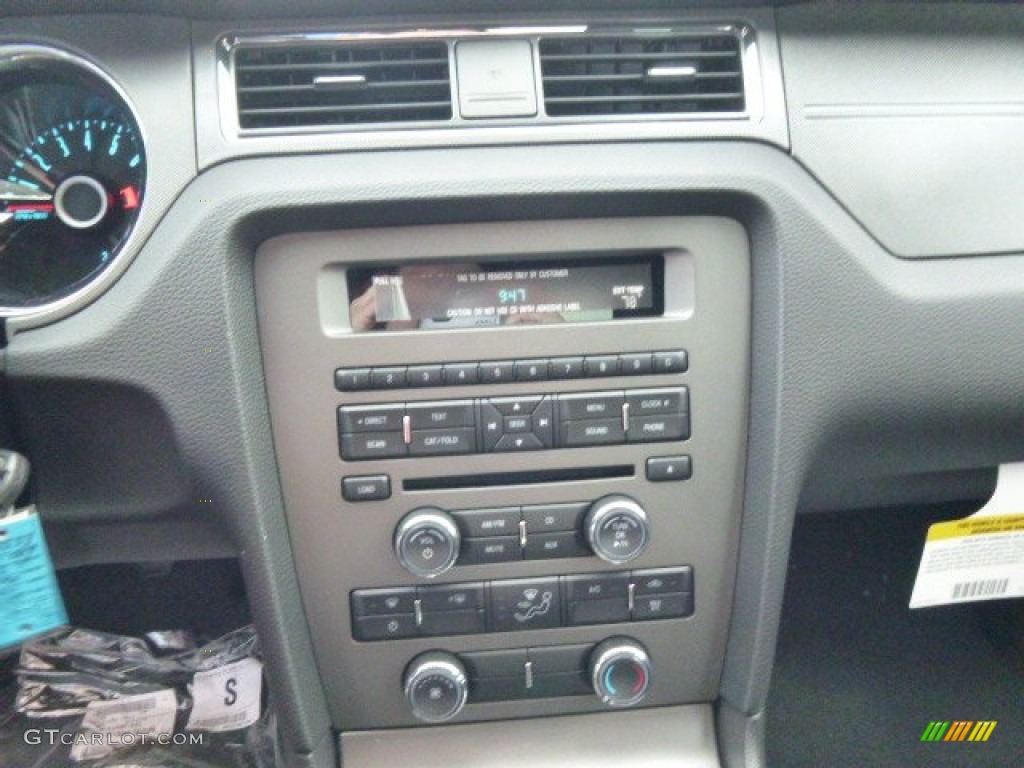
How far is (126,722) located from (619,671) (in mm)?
688

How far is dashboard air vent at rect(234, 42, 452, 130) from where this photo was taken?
0.84 metres

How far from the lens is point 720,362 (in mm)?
905

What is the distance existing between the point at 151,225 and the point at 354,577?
410mm

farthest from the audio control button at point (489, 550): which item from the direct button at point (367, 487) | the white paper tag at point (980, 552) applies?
the white paper tag at point (980, 552)

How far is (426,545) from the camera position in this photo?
88cm

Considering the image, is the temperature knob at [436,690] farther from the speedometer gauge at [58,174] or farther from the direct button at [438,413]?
the speedometer gauge at [58,174]

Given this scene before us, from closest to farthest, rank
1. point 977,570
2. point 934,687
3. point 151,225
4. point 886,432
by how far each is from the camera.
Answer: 1. point 151,225
2. point 886,432
3. point 977,570
4. point 934,687

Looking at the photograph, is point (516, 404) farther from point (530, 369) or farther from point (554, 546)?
point (554, 546)

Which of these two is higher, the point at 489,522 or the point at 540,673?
the point at 489,522

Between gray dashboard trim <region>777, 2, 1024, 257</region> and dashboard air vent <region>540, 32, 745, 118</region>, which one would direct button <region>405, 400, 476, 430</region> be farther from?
gray dashboard trim <region>777, 2, 1024, 257</region>

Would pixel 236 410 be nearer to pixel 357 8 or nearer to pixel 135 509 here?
pixel 135 509

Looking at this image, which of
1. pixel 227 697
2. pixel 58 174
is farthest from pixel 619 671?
pixel 58 174

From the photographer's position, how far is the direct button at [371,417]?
0.87m

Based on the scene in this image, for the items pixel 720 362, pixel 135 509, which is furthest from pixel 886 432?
pixel 135 509
